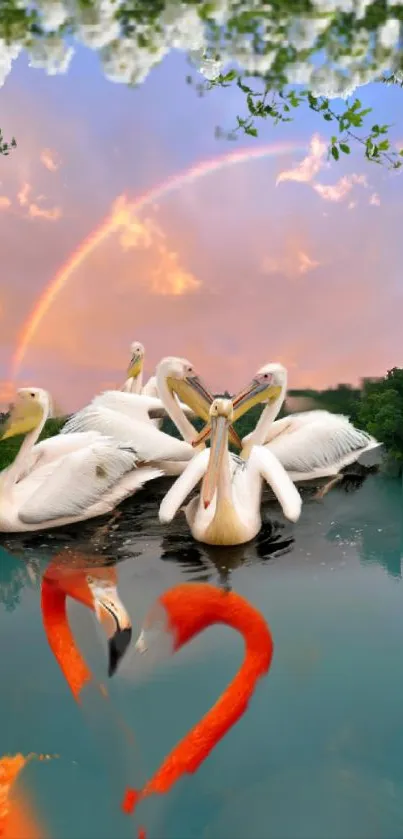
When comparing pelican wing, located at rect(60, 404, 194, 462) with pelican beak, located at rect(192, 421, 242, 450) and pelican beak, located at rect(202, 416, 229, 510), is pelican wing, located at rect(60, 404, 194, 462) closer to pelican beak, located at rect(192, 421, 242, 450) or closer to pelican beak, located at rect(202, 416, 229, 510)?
pelican beak, located at rect(192, 421, 242, 450)

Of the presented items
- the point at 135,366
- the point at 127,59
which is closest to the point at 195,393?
the point at 135,366

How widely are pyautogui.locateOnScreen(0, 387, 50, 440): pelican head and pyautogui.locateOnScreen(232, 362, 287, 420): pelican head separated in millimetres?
993

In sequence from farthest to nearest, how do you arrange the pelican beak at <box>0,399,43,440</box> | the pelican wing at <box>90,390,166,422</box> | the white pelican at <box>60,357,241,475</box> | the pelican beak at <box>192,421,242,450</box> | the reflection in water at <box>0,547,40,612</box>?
the pelican wing at <box>90,390,166,422</box> → the white pelican at <box>60,357,241,475</box> → the pelican beak at <box>192,421,242,450</box> → the pelican beak at <box>0,399,43,440</box> → the reflection in water at <box>0,547,40,612</box>

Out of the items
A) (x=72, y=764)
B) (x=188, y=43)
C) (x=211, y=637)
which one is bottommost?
(x=72, y=764)

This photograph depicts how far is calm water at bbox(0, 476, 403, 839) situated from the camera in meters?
1.84

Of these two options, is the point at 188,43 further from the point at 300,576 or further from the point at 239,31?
the point at 300,576

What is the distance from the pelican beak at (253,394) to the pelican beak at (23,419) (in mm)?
1008

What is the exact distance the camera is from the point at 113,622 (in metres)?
2.31

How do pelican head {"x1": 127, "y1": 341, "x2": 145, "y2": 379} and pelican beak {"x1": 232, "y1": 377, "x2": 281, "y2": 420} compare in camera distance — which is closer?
pelican beak {"x1": 232, "y1": 377, "x2": 281, "y2": 420}

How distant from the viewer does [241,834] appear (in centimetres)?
178

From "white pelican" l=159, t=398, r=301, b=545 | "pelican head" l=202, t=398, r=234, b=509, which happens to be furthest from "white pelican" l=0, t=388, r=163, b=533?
"pelican head" l=202, t=398, r=234, b=509

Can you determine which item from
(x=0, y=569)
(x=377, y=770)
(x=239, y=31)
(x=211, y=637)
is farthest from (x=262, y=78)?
(x=0, y=569)

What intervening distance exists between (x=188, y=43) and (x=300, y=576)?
178 centimetres

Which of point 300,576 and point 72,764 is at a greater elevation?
point 300,576
